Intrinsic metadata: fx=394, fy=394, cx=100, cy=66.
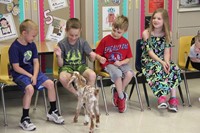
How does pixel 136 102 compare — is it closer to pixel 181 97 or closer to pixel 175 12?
pixel 181 97

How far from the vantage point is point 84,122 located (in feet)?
12.0

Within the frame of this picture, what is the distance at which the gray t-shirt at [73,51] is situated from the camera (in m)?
3.86

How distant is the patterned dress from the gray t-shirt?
2.06ft

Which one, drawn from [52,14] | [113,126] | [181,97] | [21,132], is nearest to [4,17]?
[52,14]

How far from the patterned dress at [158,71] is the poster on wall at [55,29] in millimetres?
1182

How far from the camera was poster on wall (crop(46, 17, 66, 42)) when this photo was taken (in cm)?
481

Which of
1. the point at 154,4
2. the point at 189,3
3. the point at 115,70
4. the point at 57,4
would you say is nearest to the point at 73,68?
the point at 115,70

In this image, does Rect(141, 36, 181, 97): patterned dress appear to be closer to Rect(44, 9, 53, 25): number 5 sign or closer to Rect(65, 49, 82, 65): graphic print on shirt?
Rect(65, 49, 82, 65): graphic print on shirt

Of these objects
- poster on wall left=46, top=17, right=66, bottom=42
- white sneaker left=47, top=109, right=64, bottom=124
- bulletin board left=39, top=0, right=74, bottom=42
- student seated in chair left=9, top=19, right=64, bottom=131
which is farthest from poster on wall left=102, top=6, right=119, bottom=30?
white sneaker left=47, top=109, right=64, bottom=124

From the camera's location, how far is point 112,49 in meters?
4.05

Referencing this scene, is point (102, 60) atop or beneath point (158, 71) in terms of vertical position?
atop

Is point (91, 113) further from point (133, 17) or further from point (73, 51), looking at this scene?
point (133, 17)

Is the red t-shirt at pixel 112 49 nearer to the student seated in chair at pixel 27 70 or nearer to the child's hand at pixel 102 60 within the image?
the child's hand at pixel 102 60

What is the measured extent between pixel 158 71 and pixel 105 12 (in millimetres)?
1242
